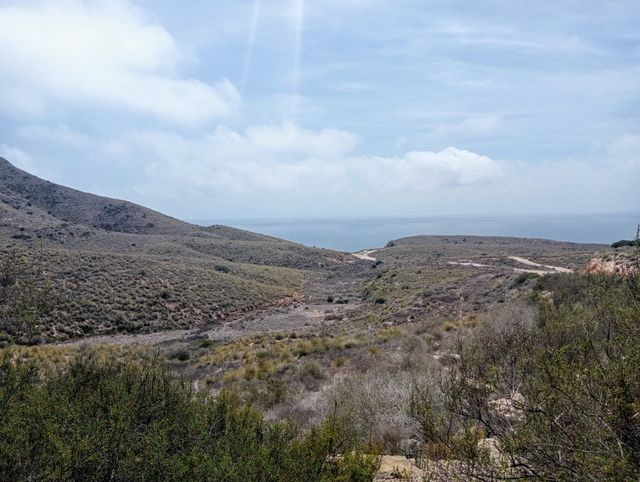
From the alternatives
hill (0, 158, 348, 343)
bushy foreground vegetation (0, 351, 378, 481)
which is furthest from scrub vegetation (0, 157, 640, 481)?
hill (0, 158, 348, 343)

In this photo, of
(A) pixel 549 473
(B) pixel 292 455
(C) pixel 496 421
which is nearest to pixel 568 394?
(A) pixel 549 473

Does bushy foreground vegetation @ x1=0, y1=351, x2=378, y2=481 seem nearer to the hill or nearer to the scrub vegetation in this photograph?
the scrub vegetation

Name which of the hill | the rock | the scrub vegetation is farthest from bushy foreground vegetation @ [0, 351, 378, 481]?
the hill

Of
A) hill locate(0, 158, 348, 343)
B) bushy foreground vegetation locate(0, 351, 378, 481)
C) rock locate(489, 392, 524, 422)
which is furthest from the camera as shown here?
hill locate(0, 158, 348, 343)

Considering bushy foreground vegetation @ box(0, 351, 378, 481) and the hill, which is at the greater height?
bushy foreground vegetation @ box(0, 351, 378, 481)

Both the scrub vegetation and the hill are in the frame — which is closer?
the scrub vegetation

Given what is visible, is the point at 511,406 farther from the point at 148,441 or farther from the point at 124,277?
the point at 124,277

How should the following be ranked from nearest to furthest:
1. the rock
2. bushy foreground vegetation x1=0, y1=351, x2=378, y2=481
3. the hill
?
bushy foreground vegetation x1=0, y1=351, x2=378, y2=481 → the rock → the hill

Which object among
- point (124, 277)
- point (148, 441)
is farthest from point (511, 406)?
point (124, 277)

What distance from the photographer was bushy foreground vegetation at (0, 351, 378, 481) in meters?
3.69

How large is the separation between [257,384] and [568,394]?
33.0ft

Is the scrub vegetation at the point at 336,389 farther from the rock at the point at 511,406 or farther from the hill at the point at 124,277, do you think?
the hill at the point at 124,277

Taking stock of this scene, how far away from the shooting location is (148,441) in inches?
158

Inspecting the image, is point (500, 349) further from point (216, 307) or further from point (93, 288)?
point (93, 288)
